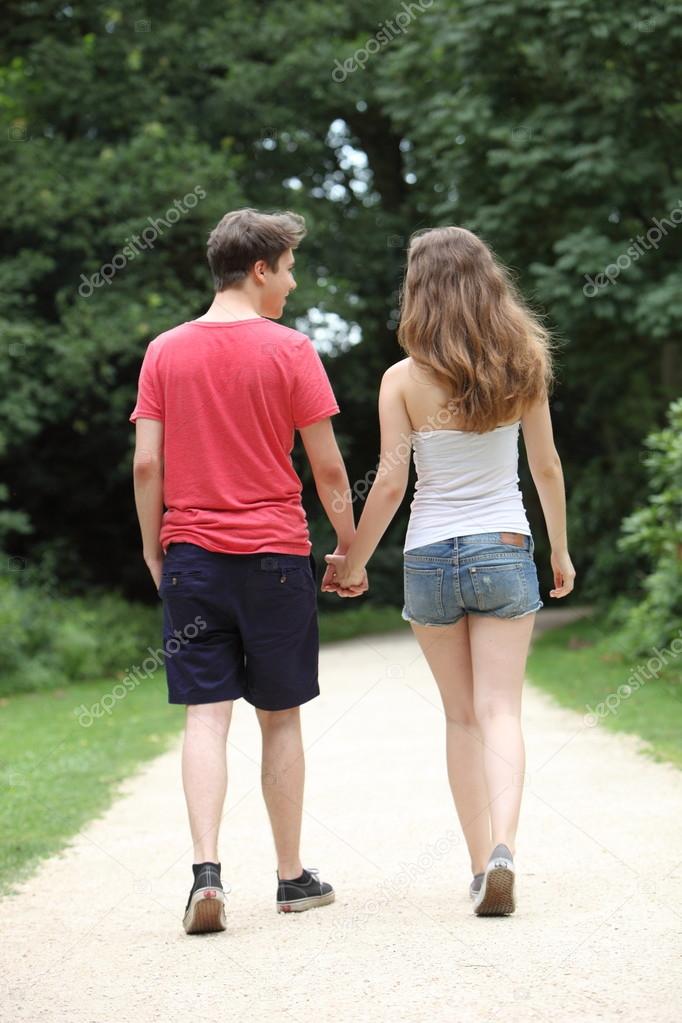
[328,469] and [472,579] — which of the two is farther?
[328,469]

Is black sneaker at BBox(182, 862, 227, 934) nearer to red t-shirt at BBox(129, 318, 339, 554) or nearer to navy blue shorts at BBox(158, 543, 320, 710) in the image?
navy blue shorts at BBox(158, 543, 320, 710)

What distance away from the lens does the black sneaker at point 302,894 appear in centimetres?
407

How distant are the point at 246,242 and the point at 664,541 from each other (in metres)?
7.72

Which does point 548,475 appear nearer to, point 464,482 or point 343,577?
point 464,482

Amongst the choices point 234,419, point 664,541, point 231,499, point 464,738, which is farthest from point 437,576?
point 664,541

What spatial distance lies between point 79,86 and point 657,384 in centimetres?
888

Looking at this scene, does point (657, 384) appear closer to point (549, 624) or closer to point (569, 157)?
point (549, 624)

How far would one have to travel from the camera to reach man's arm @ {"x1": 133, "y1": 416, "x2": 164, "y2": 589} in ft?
13.1

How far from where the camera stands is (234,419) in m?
3.93

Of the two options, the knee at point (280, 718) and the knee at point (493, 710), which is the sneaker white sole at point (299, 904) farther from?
the knee at point (493, 710)

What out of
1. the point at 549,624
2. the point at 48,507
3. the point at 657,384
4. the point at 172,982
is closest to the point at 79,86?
the point at 48,507

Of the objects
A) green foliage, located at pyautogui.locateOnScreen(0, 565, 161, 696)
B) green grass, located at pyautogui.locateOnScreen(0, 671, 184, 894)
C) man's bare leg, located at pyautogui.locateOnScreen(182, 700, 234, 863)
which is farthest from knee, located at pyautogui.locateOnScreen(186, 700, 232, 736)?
green foliage, located at pyautogui.locateOnScreen(0, 565, 161, 696)

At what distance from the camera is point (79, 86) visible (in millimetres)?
17141

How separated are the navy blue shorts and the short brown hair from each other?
84 cm
